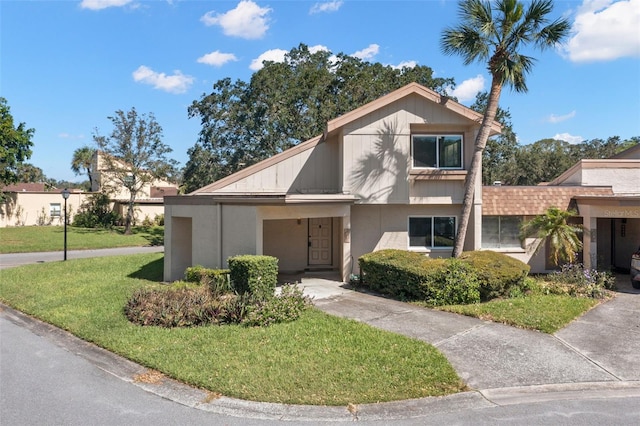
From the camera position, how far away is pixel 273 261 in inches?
424

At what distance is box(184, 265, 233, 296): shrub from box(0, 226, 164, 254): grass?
16728mm

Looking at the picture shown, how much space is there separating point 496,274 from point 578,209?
22.0 ft

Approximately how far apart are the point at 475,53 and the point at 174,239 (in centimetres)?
1180

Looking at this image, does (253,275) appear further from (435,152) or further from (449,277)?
(435,152)

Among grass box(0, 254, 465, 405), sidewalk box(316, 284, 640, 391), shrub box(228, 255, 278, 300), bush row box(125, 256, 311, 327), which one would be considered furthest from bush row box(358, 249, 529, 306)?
shrub box(228, 255, 278, 300)

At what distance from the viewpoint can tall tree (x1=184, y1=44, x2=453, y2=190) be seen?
26719 millimetres

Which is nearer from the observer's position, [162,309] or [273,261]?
[162,309]

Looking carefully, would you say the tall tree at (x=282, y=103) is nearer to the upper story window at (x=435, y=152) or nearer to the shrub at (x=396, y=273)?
the upper story window at (x=435, y=152)

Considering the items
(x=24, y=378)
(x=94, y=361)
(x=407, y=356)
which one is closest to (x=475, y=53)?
(x=407, y=356)

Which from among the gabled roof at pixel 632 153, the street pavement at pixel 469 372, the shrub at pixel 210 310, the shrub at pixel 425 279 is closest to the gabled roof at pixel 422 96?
the shrub at pixel 425 279

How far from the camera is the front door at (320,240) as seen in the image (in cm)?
Answer: 1609

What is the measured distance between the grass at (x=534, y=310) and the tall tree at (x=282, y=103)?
59.0 feet

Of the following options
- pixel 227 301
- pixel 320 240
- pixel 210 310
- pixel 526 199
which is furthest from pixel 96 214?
pixel 526 199

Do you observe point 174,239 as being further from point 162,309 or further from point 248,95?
point 248,95
